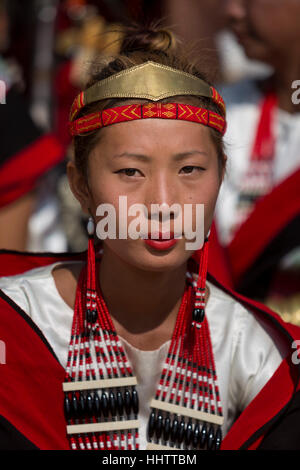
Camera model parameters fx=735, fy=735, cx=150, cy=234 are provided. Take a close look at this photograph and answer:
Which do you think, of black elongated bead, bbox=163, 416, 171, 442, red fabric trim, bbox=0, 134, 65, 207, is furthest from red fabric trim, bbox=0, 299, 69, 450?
red fabric trim, bbox=0, 134, 65, 207

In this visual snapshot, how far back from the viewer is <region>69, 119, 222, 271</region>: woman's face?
1.51 meters

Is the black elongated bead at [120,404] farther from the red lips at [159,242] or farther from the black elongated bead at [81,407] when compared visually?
the red lips at [159,242]

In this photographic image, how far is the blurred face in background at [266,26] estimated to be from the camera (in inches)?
108

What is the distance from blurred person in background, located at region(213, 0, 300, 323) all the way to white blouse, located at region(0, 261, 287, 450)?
0.72 metres

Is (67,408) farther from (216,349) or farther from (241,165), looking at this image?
(241,165)

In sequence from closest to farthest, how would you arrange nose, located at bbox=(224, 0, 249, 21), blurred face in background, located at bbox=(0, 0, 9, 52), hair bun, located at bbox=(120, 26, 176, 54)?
1. hair bun, located at bbox=(120, 26, 176, 54)
2. nose, located at bbox=(224, 0, 249, 21)
3. blurred face in background, located at bbox=(0, 0, 9, 52)

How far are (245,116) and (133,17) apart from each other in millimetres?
1106

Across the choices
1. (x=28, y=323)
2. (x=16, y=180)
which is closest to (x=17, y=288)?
(x=28, y=323)

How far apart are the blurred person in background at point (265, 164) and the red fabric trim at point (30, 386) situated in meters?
1.01

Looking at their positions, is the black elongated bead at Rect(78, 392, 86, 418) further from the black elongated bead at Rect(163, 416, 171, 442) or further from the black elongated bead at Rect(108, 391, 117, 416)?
the black elongated bead at Rect(163, 416, 171, 442)

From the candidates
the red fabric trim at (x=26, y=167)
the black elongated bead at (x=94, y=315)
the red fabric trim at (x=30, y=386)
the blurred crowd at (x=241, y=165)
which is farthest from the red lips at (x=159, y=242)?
the red fabric trim at (x=26, y=167)

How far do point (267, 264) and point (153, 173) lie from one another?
1088 millimetres

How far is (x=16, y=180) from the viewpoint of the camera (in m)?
2.86

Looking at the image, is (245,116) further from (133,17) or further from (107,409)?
(107,409)
